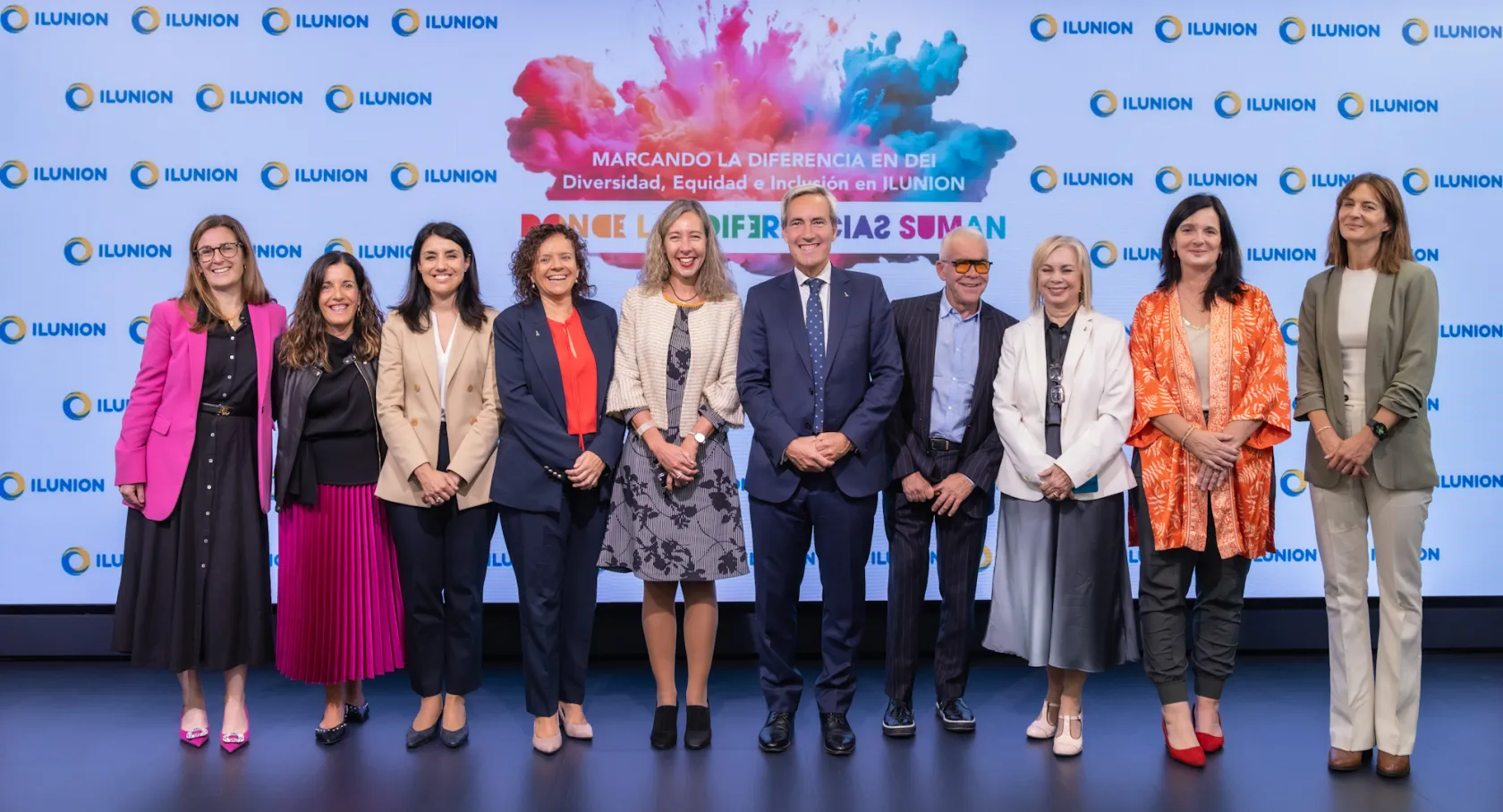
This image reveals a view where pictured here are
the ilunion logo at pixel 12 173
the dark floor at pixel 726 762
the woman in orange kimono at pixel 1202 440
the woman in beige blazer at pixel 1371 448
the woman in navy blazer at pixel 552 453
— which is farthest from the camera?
the ilunion logo at pixel 12 173

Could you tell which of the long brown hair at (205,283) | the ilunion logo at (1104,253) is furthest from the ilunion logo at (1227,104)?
the long brown hair at (205,283)

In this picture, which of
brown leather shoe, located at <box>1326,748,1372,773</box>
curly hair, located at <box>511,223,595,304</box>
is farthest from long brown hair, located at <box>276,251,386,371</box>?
brown leather shoe, located at <box>1326,748,1372,773</box>

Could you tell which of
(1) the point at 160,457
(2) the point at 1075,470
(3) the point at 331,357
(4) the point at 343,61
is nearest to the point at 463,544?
(3) the point at 331,357

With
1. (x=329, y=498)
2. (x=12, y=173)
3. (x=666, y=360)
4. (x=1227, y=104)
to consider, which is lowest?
(x=329, y=498)

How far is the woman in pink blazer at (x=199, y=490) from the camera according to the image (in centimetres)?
335

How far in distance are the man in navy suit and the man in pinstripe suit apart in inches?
5.3

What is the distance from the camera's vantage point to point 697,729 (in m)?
3.36

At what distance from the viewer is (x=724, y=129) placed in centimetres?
444

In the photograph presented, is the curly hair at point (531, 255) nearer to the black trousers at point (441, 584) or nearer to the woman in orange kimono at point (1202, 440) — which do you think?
the black trousers at point (441, 584)

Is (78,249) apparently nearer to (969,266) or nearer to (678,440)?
(678,440)

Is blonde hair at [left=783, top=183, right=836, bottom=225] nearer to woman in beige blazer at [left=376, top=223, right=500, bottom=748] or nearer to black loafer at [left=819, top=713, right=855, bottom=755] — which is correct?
woman in beige blazer at [left=376, top=223, right=500, bottom=748]

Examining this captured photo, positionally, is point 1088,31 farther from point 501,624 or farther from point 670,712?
point 501,624

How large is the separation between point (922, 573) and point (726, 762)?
878 millimetres

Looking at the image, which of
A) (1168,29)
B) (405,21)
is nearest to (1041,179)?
(1168,29)
